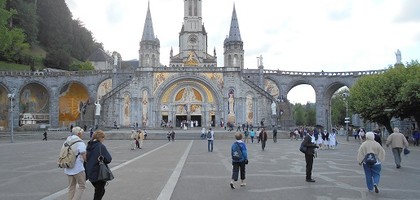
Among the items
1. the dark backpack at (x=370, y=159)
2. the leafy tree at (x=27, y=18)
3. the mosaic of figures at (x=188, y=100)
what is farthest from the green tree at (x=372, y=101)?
the leafy tree at (x=27, y=18)

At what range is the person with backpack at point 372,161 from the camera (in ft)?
28.5

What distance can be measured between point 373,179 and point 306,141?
206 centimetres

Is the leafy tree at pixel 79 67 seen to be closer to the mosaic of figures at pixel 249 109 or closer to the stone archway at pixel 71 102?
the stone archway at pixel 71 102

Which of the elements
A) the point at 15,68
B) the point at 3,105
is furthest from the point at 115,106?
the point at 15,68

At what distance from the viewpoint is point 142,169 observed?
1291 cm

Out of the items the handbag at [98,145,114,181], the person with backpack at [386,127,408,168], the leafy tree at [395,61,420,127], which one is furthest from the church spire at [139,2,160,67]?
the handbag at [98,145,114,181]

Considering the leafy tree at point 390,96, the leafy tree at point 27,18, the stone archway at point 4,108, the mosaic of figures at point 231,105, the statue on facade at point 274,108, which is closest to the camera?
the leafy tree at point 390,96

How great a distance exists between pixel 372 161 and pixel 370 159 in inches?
2.3

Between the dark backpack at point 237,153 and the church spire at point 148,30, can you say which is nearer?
the dark backpack at point 237,153

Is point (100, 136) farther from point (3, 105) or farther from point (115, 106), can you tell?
point (3, 105)

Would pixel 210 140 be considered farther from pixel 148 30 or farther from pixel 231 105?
pixel 148 30

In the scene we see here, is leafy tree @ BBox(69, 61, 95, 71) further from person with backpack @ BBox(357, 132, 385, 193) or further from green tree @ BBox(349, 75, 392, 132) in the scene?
person with backpack @ BBox(357, 132, 385, 193)

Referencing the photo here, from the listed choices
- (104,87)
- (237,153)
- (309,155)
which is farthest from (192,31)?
(237,153)

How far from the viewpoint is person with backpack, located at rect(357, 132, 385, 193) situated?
28.5 ft
